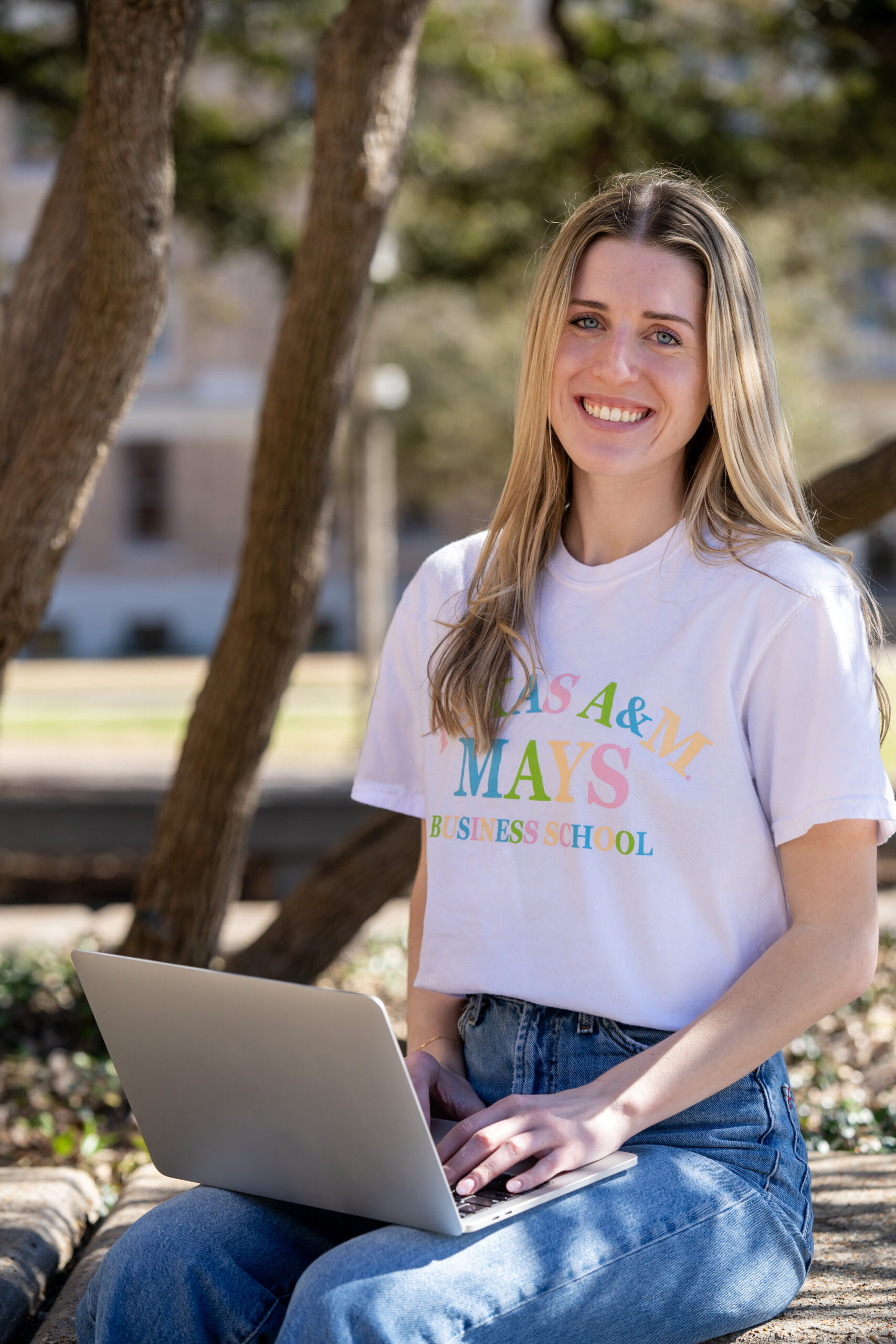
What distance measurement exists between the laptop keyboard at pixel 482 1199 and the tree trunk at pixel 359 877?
2076 mm

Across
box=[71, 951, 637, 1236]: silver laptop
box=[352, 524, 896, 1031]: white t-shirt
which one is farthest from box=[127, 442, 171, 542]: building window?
box=[71, 951, 637, 1236]: silver laptop

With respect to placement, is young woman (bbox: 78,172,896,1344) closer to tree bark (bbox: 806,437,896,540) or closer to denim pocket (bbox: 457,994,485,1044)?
denim pocket (bbox: 457,994,485,1044)

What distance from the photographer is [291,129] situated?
820 cm

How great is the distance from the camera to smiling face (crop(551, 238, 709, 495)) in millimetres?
2090

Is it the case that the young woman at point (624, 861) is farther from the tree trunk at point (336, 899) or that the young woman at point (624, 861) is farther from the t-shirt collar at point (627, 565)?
the tree trunk at point (336, 899)

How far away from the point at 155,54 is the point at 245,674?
149 centimetres

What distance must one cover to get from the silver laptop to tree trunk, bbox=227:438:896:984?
6.30 feet

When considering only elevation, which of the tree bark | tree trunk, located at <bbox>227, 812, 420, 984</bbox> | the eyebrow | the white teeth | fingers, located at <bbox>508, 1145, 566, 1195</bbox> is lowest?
tree trunk, located at <bbox>227, 812, 420, 984</bbox>

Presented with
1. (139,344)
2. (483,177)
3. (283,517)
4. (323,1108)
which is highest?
(483,177)

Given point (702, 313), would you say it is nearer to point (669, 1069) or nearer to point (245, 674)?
point (669, 1069)

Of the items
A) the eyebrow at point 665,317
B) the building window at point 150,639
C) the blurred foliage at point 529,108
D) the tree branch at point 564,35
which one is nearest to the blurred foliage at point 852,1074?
the eyebrow at point 665,317

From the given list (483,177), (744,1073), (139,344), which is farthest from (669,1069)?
(483,177)

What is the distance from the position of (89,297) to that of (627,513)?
4.90 ft

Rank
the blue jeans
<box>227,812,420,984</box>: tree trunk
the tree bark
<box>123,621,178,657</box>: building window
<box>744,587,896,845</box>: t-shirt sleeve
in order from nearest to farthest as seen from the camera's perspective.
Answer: the blue jeans < <box>744,587,896,845</box>: t-shirt sleeve < the tree bark < <box>227,812,420,984</box>: tree trunk < <box>123,621,178,657</box>: building window
